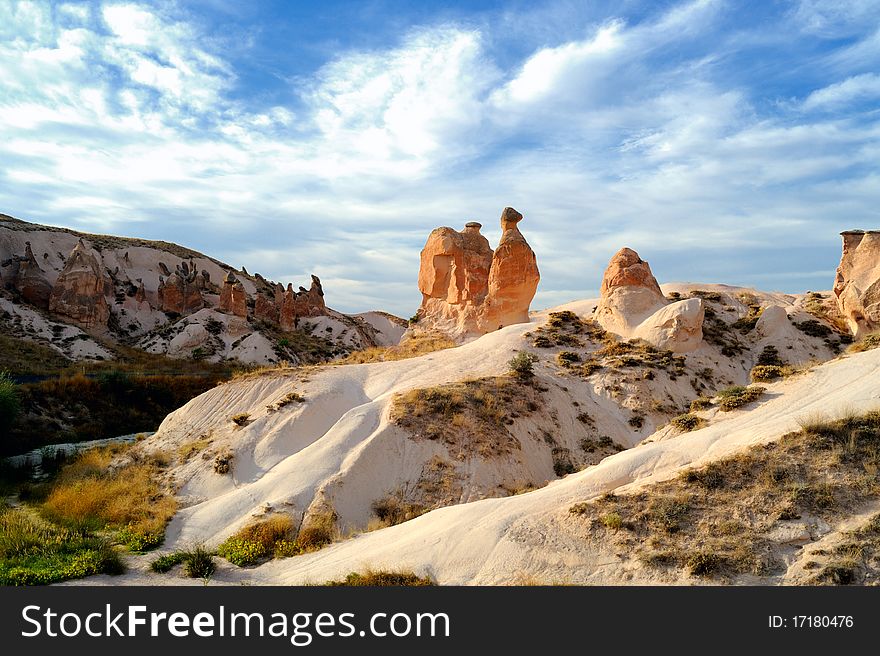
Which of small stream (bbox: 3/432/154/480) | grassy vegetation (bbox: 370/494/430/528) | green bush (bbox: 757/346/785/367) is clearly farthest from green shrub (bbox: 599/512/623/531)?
small stream (bbox: 3/432/154/480)

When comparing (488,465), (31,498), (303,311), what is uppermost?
(303,311)

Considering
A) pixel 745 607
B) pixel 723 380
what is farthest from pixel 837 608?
pixel 723 380

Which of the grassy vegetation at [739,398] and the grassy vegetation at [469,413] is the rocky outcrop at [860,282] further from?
the grassy vegetation at [469,413]

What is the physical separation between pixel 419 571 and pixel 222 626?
11.8ft

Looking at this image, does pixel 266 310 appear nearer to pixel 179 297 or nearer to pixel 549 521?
pixel 179 297

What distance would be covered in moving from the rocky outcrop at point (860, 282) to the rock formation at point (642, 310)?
6699mm

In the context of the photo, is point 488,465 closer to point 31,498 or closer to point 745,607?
point 745,607

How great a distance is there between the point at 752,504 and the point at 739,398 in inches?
187

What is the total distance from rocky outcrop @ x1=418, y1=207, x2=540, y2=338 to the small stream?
18324 mm

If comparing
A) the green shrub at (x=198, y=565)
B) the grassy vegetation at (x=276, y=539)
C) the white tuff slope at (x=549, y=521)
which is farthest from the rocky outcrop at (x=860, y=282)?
the green shrub at (x=198, y=565)

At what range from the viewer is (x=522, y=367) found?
22406 millimetres

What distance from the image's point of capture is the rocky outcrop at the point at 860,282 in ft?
83.2

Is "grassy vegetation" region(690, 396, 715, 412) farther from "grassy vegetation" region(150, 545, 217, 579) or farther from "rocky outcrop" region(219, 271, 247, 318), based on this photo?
"rocky outcrop" region(219, 271, 247, 318)

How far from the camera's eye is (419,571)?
10617mm
